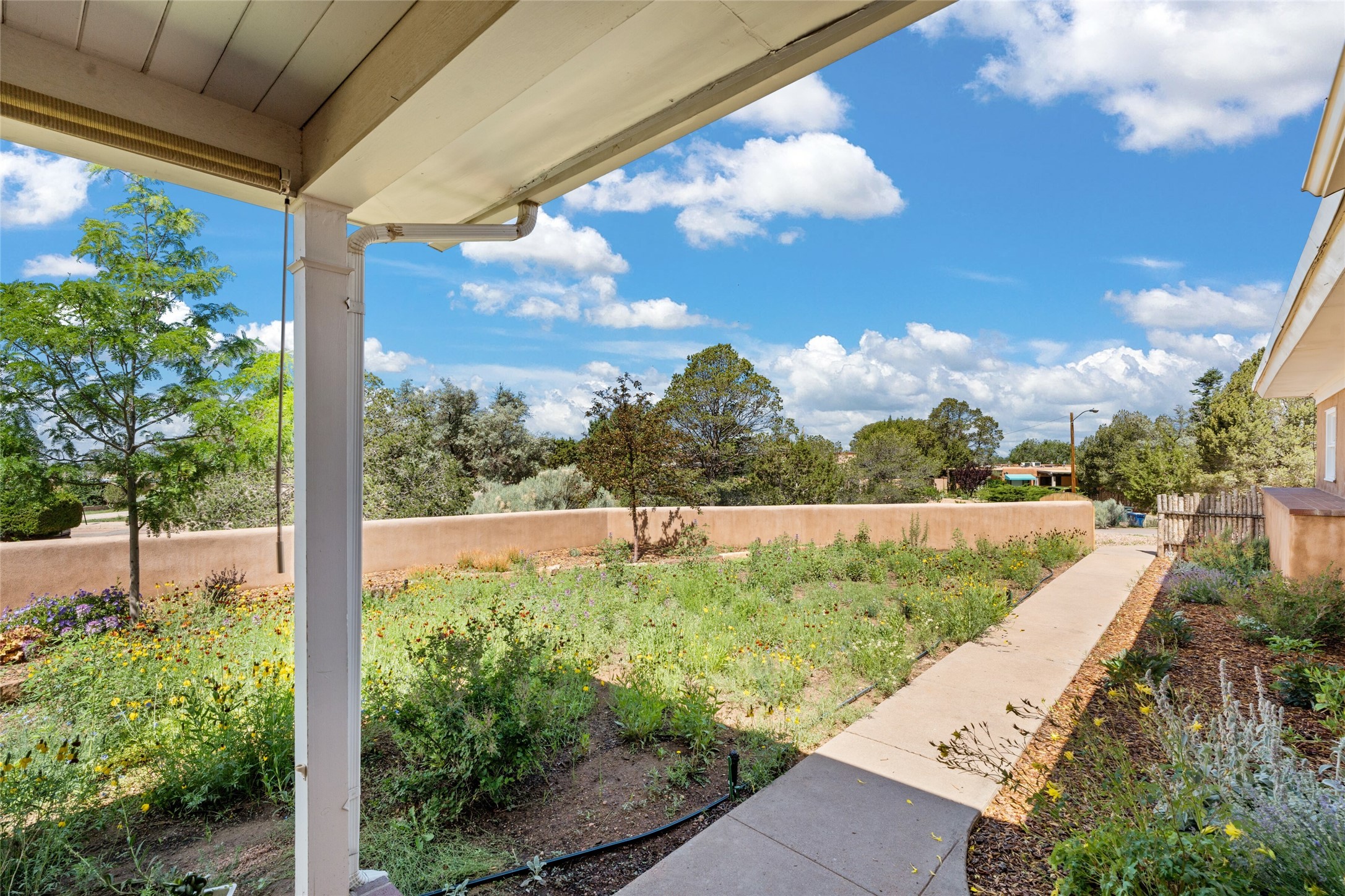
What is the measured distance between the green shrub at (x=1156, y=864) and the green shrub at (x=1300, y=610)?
4.30 meters

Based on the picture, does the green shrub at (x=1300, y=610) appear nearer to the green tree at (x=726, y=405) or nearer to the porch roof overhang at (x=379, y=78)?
the porch roof overhang at (x=379, y=78)

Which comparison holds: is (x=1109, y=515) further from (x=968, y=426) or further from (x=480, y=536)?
(x=968, y=426)

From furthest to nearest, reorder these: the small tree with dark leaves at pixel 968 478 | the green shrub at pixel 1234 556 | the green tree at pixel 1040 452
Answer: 1. the green tree at pixel 1040 452
2. the small tree with dark leaves at pixel 968 478
3. the green shrub at pixel 1234 556

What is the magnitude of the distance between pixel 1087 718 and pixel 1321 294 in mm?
3444

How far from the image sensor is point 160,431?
580cm

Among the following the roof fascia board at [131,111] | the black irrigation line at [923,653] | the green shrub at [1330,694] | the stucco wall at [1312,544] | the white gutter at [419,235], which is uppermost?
the roof fascia board at [131,111]

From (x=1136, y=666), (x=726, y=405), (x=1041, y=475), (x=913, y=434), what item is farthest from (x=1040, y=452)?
(x=1136, y=666)

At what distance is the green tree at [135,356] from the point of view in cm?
521

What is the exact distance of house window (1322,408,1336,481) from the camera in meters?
8.62

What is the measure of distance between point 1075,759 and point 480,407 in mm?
21941

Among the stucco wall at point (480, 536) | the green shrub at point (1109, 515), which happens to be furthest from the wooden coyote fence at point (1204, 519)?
the green shrub at point (1109, 515)

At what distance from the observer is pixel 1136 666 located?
4.03 m

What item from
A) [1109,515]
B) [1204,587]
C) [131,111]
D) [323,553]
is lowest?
[1109,515]

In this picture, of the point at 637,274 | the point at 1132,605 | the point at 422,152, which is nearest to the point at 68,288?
the point at 422,152
